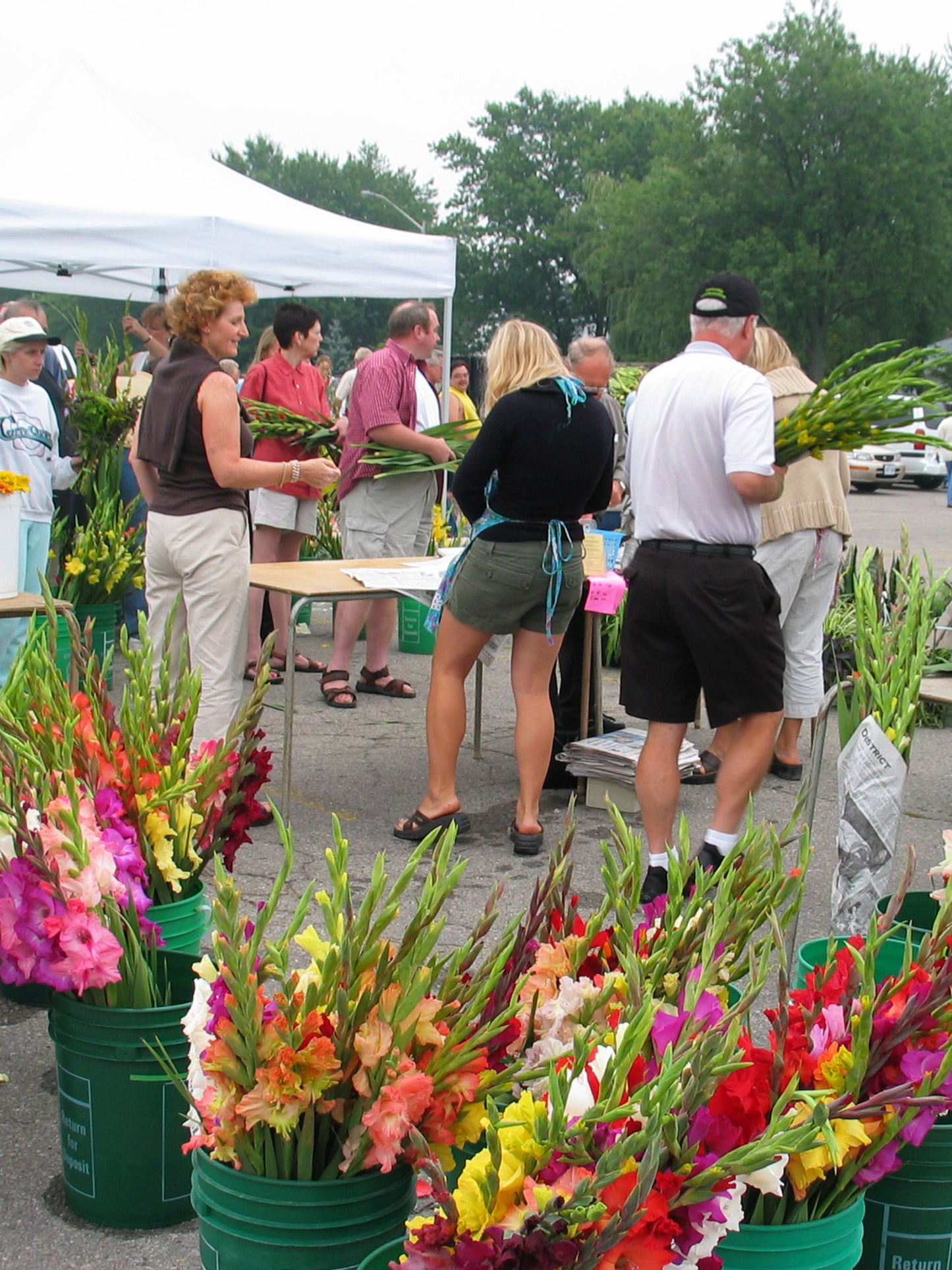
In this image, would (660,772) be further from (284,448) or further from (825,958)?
(284,448)

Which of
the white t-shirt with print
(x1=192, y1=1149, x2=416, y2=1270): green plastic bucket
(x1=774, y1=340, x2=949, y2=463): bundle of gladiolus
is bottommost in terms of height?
(x1=192, y1=1149, x2=416, y2=1270): green plastic bucket

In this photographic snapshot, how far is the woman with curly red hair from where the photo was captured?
422 centimetres

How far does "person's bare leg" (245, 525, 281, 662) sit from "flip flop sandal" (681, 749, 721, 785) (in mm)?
2274

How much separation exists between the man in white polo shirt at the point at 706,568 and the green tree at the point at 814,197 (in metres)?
41.5

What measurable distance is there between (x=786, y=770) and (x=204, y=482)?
266 cm

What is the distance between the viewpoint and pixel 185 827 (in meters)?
2.58

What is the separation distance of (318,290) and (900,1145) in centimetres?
849

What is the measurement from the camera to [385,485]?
20.5 ft

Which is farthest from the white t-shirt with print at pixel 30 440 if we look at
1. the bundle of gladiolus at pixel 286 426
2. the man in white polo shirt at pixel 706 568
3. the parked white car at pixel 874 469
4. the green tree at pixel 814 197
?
the green tree at pixel 814 197

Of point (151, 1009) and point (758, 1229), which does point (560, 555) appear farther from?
point (758, 1229)

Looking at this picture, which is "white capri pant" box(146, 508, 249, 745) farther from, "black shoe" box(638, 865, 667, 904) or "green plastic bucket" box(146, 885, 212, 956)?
"green plastic bucket" box(146, 885, 212, 956)

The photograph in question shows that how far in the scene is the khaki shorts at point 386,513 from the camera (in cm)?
625

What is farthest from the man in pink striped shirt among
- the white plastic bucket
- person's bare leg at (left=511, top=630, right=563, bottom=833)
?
the white plastic bucket

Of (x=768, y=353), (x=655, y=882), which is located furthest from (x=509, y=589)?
(x=768, y=353)
